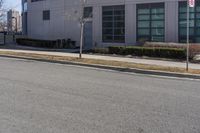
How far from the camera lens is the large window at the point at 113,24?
33.6m

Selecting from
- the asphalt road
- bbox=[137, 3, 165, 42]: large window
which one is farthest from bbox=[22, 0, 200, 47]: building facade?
the asphalt road

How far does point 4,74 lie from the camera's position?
15.4 m

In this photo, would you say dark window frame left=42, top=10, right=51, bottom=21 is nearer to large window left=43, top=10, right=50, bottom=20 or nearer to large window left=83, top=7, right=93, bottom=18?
large window left=43, top=10, right=50, bottom=20

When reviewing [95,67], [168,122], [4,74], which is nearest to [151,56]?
[95,67]

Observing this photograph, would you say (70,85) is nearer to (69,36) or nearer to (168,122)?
(168,122)

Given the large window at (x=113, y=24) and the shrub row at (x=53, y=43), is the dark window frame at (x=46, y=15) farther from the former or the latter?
the large window at (x=113, y=24)

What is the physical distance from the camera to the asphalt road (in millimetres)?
7285

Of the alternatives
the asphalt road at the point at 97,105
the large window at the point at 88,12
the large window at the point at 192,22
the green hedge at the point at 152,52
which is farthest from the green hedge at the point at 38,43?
the asphalt road at the point at 97,105

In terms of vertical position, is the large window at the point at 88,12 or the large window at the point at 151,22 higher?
the large window at the point at 88,12

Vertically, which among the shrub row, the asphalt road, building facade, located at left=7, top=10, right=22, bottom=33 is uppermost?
building facade, located at left=7, top=10, right=22, bottom=33

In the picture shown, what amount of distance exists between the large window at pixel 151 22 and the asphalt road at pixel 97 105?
56.9 ft

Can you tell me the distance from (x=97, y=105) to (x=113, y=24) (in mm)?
25464

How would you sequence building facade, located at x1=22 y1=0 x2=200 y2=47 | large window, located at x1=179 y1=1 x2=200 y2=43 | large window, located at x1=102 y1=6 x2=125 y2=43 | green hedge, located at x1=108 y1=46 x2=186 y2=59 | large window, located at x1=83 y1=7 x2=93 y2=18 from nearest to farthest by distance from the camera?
green hedge, located at x1=108 y1=46 x2=186 y2=59
large window, located at x1=179 y1=1 x2=200 y2=43
building facade, located at x1=22 y1=0 x2=200 y2=47
large window, located at x1=102 y1=6 x2=125 y2=43
large window, located at x1=83 y1=7 x2=93 y2=18

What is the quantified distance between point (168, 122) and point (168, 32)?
2359cm
